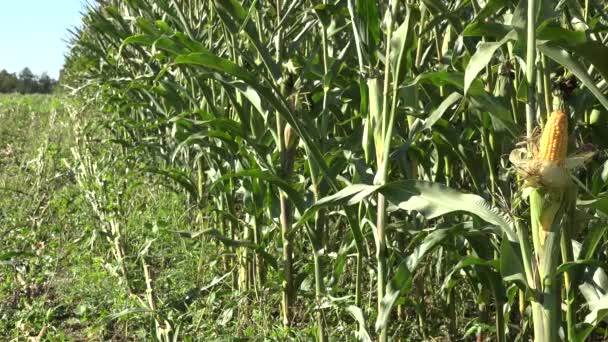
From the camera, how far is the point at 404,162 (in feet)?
8.31

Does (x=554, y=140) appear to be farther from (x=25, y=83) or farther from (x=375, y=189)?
(x=25, y=83)

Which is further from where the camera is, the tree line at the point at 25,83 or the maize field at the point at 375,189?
the tree line at the point at 25,83

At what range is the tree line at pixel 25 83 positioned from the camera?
60.2m

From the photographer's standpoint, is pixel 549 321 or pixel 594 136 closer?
pixel 549 321

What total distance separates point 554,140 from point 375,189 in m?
0.52

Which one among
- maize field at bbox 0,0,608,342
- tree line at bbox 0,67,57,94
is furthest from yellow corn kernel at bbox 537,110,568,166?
tree line at bbox 0,67,57,94

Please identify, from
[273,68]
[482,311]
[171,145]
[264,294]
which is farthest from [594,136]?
[171,145]

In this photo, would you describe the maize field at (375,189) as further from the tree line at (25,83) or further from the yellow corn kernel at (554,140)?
the tree line at (25,83)

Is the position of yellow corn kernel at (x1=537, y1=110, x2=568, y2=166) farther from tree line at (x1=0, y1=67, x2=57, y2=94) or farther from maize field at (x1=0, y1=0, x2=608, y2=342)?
tree line at (x1=0, y1=67, x2=57, y2=94)

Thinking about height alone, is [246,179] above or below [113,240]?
above

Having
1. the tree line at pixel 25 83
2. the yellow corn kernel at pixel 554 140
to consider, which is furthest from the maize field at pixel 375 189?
the tree line at pixel 25 83

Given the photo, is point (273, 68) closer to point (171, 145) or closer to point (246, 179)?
point (246, 179)

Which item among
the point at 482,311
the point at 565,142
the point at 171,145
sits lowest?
the point at 482,311

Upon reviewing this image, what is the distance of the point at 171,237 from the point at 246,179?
1.15 meters
